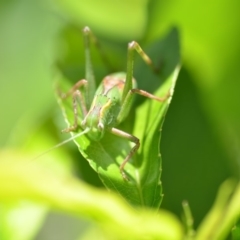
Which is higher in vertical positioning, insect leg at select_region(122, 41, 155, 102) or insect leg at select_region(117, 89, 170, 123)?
insect leg at select_region(122, 41, 155, 102)


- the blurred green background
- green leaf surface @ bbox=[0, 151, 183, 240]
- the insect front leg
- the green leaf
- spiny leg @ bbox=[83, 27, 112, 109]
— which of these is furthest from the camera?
spiny leg @ bbox=[83, 27, 112, 109]

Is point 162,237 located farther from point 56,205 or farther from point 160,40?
point 160,40

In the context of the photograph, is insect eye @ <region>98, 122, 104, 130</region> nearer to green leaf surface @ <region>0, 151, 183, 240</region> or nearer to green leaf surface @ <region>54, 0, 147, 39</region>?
green leaf surface @ <region>54, 0, 147, 39</region>

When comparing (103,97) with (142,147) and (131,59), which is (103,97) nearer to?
(131,59)

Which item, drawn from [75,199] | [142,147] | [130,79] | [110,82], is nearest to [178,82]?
[130,79]

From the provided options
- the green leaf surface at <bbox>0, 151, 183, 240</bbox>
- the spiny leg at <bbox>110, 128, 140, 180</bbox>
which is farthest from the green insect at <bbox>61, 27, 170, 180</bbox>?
the green leaf surface at <bbox>0, 151, 183, 240</bbox>

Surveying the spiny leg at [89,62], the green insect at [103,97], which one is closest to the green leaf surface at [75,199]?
the green insect at [103,97]
